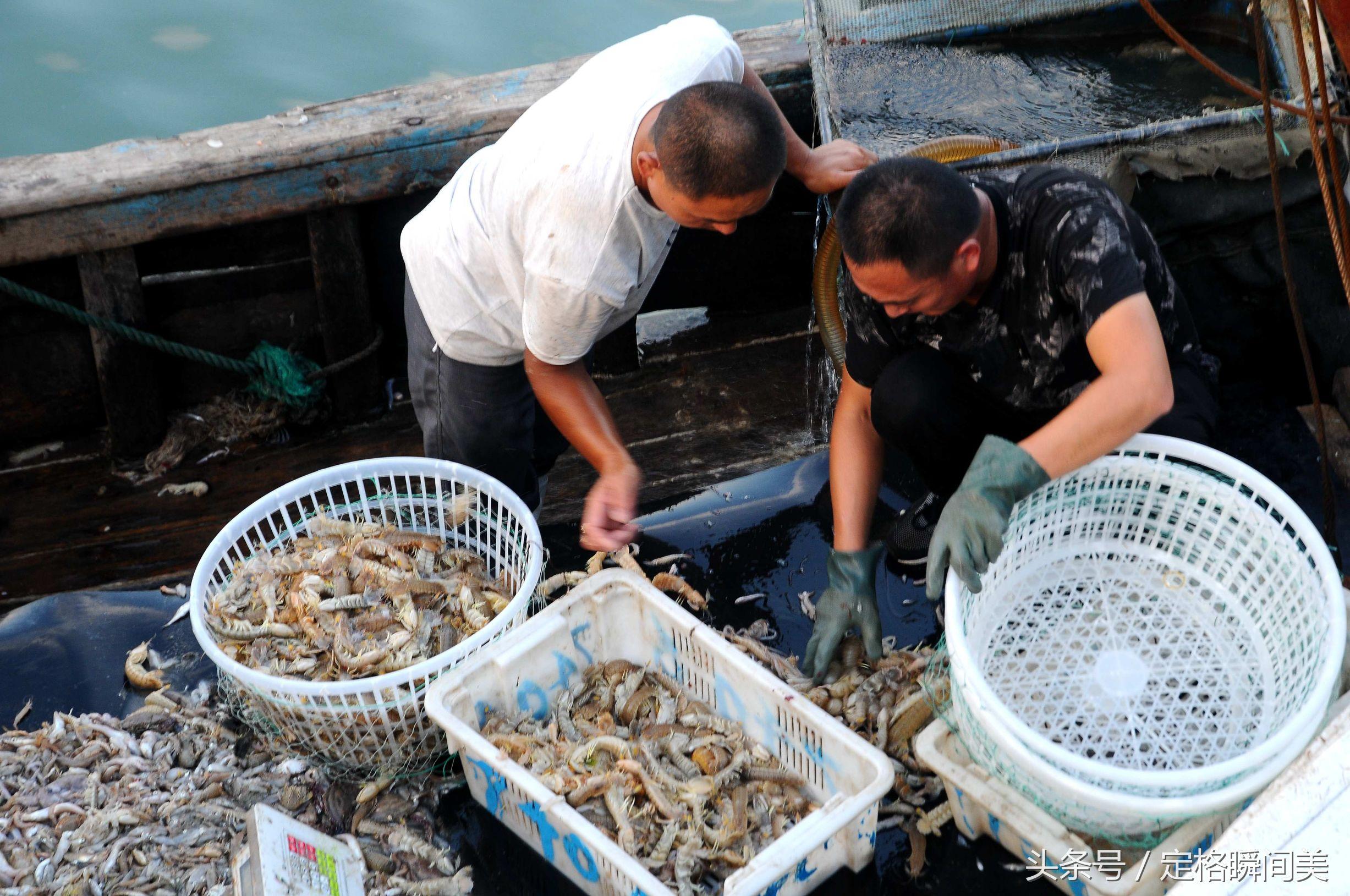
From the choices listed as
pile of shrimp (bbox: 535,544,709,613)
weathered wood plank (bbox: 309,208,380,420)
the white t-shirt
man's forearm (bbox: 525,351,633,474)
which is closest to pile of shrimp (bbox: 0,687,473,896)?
pile of shrimp (bbox: 535,544,709,613)

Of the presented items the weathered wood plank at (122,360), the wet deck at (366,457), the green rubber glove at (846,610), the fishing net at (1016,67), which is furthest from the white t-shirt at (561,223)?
the weathered wood plank at (122,360)

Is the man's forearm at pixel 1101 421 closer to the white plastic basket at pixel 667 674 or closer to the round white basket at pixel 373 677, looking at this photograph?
the white plastic basket at pixel 667 674

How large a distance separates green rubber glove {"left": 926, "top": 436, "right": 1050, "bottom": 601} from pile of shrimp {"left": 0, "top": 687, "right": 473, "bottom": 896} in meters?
1.15

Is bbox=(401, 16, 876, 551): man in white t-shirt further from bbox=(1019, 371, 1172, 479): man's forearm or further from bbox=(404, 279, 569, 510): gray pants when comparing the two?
bbox=(1019, 371, 1172, 479): man's forearm

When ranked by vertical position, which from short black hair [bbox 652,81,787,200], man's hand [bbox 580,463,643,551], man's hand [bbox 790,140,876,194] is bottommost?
man's hand [bbox 580,463,643,551]

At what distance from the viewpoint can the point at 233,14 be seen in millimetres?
7844

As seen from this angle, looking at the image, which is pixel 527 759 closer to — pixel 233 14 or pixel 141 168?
pixel 141 168

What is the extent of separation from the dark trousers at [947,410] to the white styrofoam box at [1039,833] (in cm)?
79

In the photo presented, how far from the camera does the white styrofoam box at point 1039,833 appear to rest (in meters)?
1.82

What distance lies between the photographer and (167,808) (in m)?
2.24

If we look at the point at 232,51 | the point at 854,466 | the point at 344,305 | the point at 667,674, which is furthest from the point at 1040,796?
the point at 232,51

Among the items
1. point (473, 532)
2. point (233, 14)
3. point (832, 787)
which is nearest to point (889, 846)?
point (832, 787)

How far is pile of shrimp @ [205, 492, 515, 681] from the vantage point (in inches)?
93.7

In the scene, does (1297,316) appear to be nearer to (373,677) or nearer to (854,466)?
(854,466)
